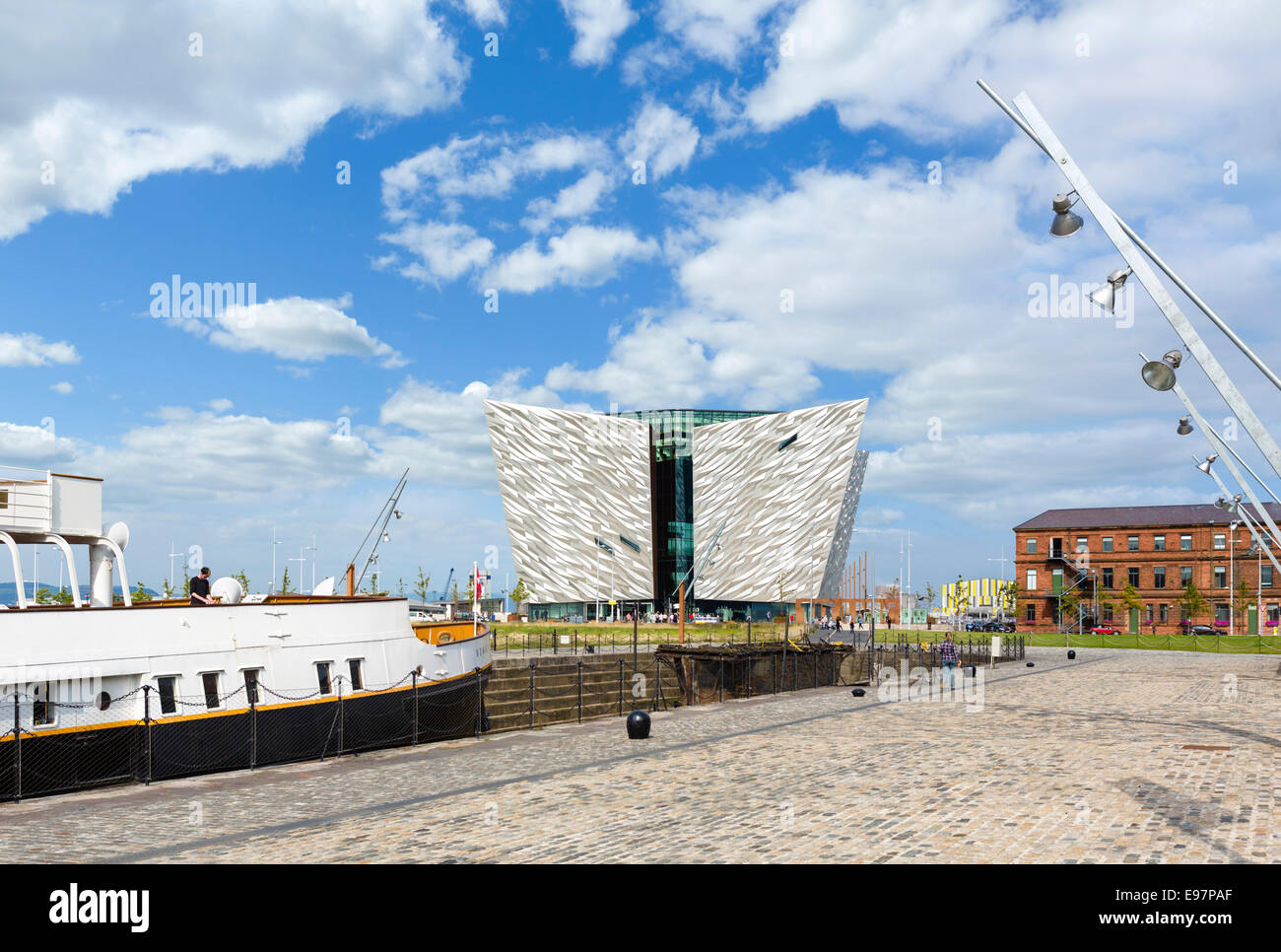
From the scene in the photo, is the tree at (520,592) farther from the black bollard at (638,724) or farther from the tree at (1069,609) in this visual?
the black bollard at (638,724)

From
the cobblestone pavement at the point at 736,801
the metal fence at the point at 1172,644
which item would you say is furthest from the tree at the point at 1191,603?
the cobblestone pavement at the point at 736,801

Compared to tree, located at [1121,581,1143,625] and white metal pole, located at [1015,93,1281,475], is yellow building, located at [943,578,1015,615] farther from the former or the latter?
white metal pole, located at [1015,93,1281,475]

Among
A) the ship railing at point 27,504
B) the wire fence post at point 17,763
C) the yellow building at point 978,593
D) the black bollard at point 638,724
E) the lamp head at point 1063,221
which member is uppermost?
the lamp head at point 1063,221

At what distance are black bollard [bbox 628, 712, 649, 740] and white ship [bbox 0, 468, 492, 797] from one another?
4.99 metres

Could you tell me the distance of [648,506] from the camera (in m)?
107

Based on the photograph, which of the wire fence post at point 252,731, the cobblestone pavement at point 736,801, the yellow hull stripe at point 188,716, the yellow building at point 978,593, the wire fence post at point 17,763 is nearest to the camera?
the cobblestone pavement at point 736,801

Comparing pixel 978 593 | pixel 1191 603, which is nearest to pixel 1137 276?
pixel 1191 603

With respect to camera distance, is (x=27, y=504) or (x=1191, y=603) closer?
(x=27, y=504)

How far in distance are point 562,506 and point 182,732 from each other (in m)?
87.4

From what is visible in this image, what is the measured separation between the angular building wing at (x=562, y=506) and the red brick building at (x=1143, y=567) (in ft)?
138

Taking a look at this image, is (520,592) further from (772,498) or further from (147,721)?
(147,721)

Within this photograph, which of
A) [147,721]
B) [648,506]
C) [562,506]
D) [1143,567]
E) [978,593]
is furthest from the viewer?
[978,593]

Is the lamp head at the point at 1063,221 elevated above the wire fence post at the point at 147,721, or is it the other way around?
the lamp head at the point at 1063,221

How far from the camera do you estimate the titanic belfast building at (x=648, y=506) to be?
330 ft
